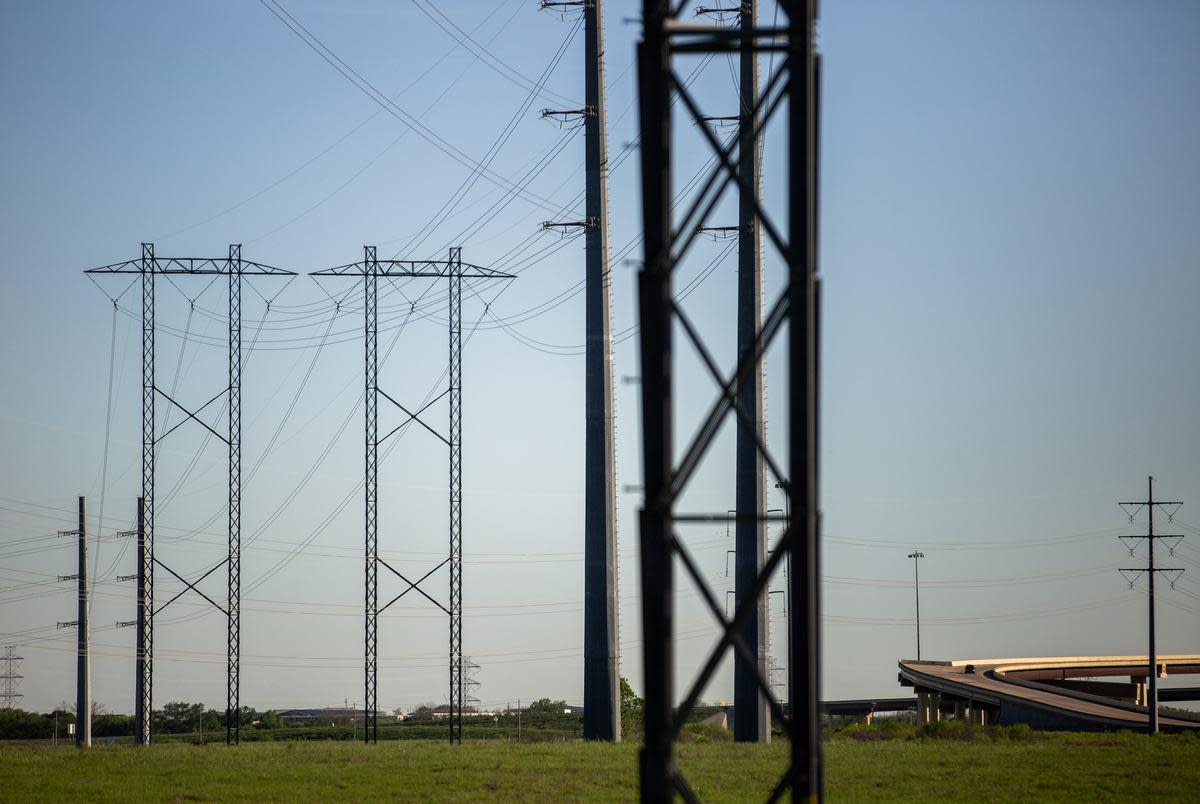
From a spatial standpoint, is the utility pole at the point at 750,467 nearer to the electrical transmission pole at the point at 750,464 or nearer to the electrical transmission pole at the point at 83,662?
the electrical transmission pole at the point at 750,464

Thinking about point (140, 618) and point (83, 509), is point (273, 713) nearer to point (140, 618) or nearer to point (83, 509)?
point (83, 509)

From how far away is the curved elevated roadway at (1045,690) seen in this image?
78.1 m

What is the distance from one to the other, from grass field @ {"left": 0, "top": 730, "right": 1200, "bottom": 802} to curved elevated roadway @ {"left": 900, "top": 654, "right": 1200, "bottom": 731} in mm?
26062

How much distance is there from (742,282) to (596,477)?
910 centimetres

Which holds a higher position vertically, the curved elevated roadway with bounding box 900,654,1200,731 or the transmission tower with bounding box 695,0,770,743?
the transmission tower with bounding box 695,0,770,743

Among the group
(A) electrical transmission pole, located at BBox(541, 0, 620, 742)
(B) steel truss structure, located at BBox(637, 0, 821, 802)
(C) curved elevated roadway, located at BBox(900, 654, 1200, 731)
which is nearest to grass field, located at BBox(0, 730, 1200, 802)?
(A) electrical transmission pole, located at BBox(541, 0, 620, 742)

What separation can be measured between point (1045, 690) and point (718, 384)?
89084 mm

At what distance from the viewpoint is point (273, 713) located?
414 ft

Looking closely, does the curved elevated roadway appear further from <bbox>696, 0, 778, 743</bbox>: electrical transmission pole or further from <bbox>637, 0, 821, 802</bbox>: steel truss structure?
<bbox>637, 0, 821, 802</bbox>: steel truss structure

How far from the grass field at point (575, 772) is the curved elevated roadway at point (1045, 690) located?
85.5ft

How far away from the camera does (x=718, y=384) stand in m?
16.0

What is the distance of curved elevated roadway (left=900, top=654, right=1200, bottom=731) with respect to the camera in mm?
78062

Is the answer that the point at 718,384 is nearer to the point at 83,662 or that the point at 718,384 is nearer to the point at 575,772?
the point at 575,772

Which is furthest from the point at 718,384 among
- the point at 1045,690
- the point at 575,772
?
the point at 1045,690
